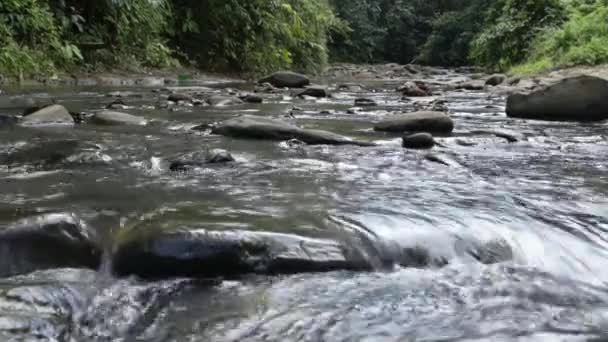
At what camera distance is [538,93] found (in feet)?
19.5

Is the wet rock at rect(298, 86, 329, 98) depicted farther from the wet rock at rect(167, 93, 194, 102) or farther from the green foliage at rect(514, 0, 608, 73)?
the green foliage at rect(514, 0, 608, 73)

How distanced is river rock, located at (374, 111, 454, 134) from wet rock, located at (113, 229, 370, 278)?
284 centimetres

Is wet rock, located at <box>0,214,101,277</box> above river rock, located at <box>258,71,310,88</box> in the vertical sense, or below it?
above

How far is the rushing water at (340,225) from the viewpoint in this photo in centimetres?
165

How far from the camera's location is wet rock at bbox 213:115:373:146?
14.1 ft

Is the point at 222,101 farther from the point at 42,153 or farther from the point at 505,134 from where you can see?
the point at 42,153

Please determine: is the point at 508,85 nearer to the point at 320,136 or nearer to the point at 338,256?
the point at 320,136

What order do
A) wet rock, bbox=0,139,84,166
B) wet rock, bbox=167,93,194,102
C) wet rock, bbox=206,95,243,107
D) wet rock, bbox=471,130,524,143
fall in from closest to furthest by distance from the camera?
wet rock, bbox=0,139,84,166
wet rock, bbox=471,130,524,143
wet rock, bbox=206,95,243,107
wet rock, bbox=167,93,194,102

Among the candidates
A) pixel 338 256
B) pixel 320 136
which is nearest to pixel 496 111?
pixel 320 136

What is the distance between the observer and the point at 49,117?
15.9 ft

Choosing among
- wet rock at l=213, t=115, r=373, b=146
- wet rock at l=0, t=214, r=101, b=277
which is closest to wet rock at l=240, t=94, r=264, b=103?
wet rock at l=213, t=115, r=373, b=146

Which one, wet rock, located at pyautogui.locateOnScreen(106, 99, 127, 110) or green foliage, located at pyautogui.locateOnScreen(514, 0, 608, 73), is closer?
wet rock, located at pyautogui.locateOnScreen(106, 99, 127, 110)

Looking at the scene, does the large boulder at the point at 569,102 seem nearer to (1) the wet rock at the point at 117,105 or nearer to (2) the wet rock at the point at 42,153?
(1) the wet rock at the point at 117,105

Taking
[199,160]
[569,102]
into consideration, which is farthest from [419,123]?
[199,160]
